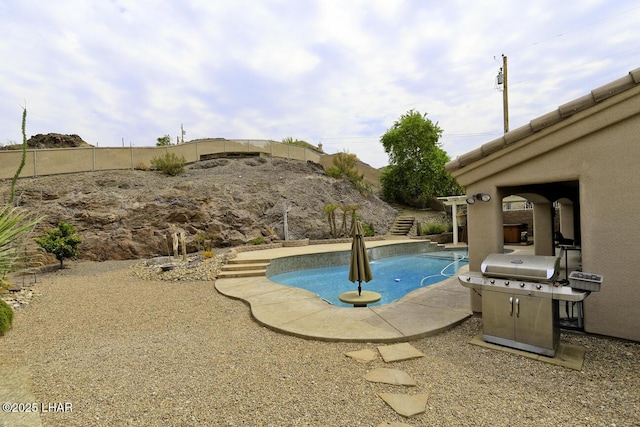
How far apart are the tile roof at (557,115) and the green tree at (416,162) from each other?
21.9 metres

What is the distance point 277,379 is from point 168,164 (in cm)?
1937

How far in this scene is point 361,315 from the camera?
5.20 metres

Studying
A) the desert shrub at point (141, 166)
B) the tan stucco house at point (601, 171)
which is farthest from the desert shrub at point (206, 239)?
the tan stucco house at point (601, 171)

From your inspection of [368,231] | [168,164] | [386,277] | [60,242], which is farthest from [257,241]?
[168,164]

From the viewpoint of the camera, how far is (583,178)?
403cm

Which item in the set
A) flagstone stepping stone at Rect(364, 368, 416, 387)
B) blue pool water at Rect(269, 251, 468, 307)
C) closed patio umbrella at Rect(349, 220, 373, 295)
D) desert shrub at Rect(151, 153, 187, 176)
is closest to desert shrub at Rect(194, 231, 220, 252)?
→ blue pool water at Rect(269, 251, 468, 307)

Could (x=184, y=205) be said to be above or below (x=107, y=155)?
below

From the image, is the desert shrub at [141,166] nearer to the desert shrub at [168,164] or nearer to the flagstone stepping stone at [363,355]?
the desert shrub at [168,164]

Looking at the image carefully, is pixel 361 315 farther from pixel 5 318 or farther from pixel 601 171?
pixel 5 318

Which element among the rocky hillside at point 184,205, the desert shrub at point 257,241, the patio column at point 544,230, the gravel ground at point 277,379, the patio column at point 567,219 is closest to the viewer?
the gravel ground at point 277,379

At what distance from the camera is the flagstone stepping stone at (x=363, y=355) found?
12.0 feet

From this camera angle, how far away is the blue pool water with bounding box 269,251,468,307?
8672 mm

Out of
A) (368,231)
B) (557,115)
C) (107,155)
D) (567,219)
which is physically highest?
(107,155)

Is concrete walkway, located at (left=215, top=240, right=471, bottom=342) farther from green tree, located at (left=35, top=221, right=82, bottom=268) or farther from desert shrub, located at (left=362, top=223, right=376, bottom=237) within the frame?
desert shrub, located at (left=362, top=223, right=376, bottom=237)
